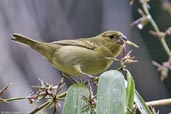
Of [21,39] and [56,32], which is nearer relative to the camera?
[21,39]

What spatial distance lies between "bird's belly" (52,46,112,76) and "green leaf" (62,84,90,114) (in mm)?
362

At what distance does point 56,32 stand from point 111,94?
9.86ft

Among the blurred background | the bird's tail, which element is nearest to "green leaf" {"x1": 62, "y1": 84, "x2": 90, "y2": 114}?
the bird's tail

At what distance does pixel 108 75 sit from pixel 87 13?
3976 mm

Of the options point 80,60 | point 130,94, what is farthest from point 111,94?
point 80,60

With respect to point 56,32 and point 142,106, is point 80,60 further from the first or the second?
point 56,32

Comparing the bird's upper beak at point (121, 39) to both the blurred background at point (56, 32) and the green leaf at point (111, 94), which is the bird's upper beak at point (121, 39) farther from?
the blurred background at point (56, 32)

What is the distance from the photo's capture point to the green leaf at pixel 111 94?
140cm

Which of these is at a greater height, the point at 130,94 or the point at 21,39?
the point at 21,39

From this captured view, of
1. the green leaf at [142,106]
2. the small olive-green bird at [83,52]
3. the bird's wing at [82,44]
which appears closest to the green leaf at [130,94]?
the green leaf at [142,106]

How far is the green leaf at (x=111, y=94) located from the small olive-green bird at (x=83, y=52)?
461mm

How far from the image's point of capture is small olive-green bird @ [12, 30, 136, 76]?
1.99m

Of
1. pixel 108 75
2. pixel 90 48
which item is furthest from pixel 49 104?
pixel 90 48

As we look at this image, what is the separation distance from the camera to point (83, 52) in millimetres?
2049
